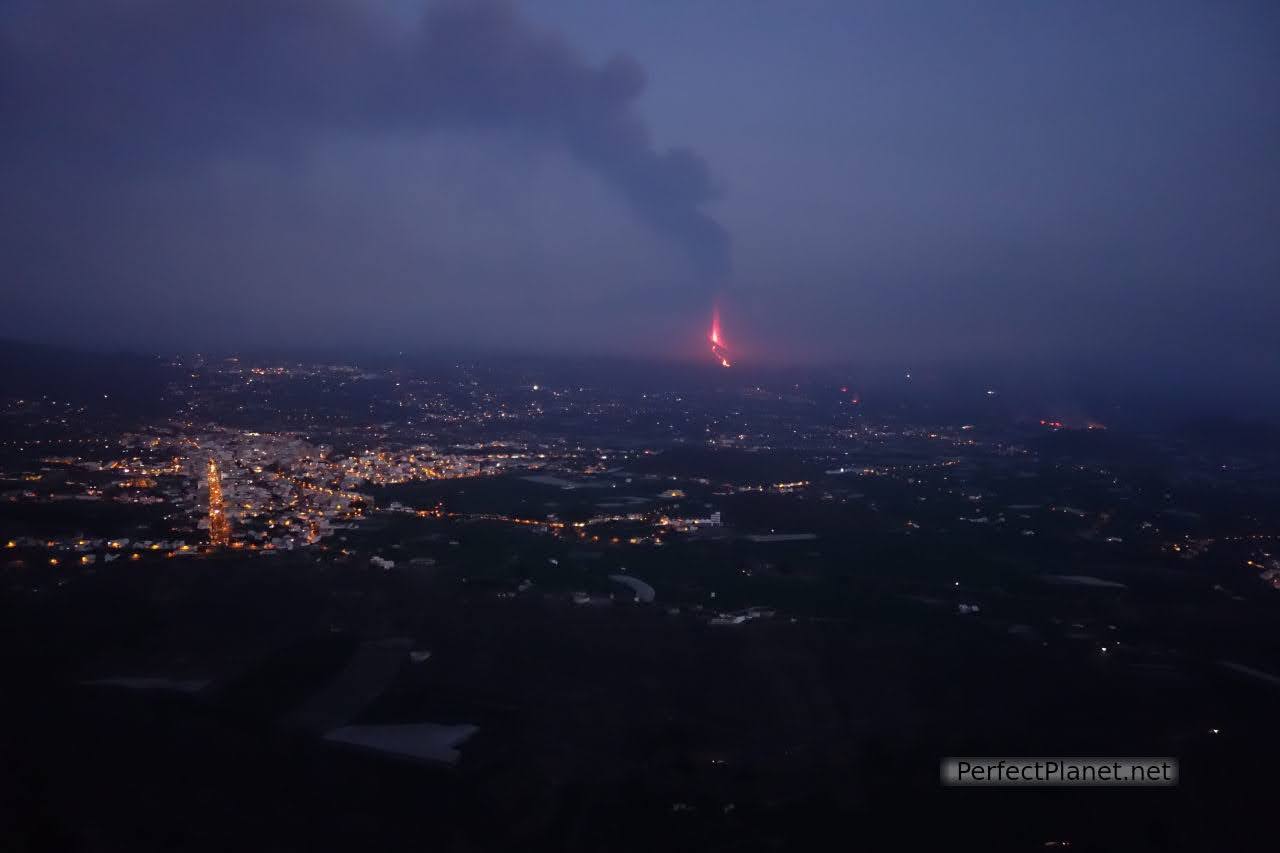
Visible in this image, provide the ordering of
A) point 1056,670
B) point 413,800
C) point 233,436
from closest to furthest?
point 413,800, point 1056,670, point 233,436

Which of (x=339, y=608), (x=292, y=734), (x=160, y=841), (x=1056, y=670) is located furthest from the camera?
(x=339, y=608)

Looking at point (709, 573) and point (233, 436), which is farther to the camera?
point (233, 436)

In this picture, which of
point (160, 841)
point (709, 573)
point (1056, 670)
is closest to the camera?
point (160, 841)

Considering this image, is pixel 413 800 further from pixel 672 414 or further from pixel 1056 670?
pixel 672 414

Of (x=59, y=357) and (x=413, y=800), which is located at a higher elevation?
(x=59, y=357)

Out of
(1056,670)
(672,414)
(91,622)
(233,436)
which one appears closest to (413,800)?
(91,622)

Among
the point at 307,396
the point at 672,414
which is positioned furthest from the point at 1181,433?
the point at 307,396

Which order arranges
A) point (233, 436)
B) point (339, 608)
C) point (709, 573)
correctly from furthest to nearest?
1. point (233, 436)
2. point (709, 573)
3. point (339, 608)

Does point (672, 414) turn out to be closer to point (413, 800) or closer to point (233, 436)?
point (233, 436)

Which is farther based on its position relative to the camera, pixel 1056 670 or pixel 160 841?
pixel 1056 670
